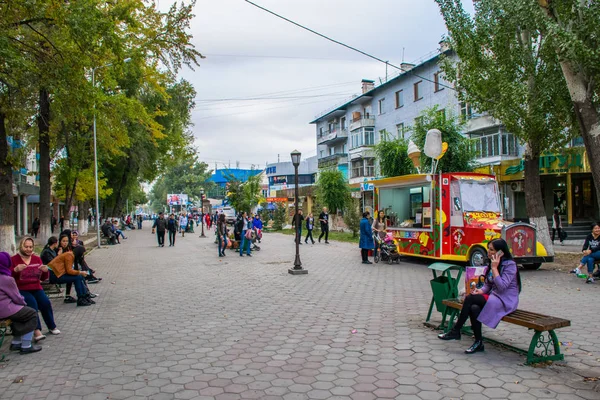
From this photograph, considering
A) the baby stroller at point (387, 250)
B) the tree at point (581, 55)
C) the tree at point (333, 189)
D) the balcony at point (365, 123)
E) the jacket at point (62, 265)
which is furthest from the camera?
the balcony at point (365, 123)

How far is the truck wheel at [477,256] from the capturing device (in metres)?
12.2

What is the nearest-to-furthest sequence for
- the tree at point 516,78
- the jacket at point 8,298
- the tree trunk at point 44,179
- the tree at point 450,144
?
the jacket at point 8,298, the tree at point 516,78, the tree trunk at point 44,179, the tree at point 450,144

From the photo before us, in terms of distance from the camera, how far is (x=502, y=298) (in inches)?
208

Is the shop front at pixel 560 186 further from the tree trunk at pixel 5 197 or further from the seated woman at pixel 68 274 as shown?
the tree trunk at pixel 5 197

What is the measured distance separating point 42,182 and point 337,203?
22.8 meters

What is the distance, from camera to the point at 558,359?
16.5 ft

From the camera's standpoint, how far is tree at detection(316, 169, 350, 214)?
35.2m

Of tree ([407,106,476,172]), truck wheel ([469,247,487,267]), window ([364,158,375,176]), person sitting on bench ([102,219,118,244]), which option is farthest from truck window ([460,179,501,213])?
window ([364,158,375,176])

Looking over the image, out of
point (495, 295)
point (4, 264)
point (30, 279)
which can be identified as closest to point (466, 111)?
point (495, 295)

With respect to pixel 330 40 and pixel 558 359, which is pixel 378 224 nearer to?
pixel 330 40

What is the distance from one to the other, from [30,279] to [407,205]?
12.2 m

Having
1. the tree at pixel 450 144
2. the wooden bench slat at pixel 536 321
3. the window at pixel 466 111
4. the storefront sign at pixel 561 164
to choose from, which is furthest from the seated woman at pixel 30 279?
the window at pixel 466 111

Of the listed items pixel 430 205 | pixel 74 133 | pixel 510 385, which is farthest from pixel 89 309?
pixel 74 133

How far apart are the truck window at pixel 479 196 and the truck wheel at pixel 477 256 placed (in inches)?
52.3
